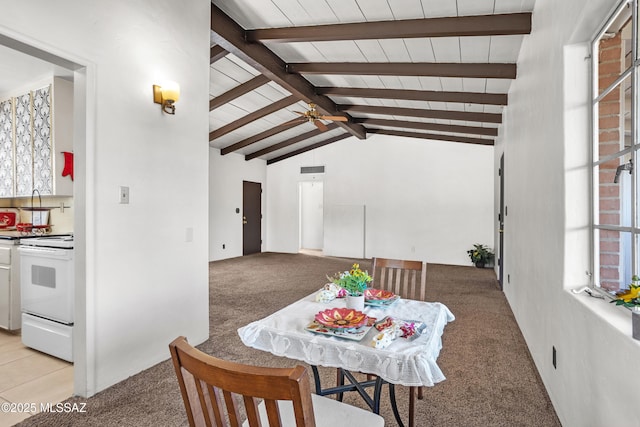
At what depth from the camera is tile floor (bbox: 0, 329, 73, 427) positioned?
212 centimetres

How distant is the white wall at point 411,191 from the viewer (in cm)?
723

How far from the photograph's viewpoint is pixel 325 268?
6992 mm

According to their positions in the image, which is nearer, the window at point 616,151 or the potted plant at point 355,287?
the window at point 616,151

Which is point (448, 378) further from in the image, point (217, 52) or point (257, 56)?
point (217, 52)

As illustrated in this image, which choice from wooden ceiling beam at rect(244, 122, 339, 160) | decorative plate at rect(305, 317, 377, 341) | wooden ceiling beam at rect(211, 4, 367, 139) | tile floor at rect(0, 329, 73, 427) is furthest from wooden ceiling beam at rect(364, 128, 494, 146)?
tile floor at rect(0, 329, 73, 427)

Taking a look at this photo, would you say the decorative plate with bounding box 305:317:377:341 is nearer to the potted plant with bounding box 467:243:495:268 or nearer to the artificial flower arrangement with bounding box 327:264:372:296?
the artificial flower arrangement with bounding box 327:264:372:296

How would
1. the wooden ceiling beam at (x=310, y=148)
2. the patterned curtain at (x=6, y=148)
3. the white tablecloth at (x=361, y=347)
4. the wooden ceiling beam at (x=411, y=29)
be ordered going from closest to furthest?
the white tablecloth at (x=361, y=347), the wooden ceiling beam at (x=411, y=29), the patterned curtain at (x=6, y=148), the wooden ceiling beam at (x=310, y=148)

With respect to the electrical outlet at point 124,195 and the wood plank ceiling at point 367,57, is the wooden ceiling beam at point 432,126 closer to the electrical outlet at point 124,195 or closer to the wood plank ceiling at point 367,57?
the wood plank ceiling at point 367,57

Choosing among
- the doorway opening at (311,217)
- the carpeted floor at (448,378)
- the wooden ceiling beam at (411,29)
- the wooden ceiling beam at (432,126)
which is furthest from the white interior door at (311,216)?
the wooden ceiling beam at (411,29)

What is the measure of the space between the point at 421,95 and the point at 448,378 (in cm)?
374

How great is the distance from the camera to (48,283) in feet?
8.69

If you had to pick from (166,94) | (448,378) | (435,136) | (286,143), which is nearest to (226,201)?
(286,143)

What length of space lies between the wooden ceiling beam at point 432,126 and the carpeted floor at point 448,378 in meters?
2.90

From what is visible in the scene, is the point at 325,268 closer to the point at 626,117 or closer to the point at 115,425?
the point at 115,425
